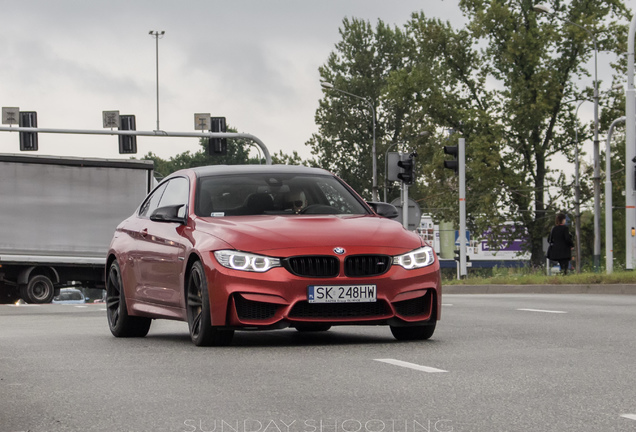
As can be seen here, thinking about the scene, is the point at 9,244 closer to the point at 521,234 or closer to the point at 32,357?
the point at 32,357

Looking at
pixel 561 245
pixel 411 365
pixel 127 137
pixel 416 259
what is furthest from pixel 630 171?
pixel 411 365

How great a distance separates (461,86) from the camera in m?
54.7

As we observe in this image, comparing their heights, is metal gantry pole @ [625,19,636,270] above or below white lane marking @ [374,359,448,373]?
above

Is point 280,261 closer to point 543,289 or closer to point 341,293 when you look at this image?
point 341,293

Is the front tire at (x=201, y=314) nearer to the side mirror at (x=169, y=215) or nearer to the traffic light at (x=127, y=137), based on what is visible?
the side mirror at (x=169, y=215)

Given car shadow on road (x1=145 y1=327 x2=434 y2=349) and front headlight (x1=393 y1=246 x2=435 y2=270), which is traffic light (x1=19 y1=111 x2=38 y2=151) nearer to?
car shadow on road (x1=145 y1=327 x2=434 y2=349)

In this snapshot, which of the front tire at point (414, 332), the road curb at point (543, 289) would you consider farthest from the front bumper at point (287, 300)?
the road curb at point (543, 289)

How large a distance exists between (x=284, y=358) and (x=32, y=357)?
1987mm

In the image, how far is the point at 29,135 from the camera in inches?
1630

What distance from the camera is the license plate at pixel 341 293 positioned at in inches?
386

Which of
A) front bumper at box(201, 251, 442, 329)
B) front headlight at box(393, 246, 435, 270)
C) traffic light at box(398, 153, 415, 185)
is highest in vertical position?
traffic light at box(398, 153, 415, 185)

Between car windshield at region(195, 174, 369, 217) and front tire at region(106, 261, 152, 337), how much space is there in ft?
4.97

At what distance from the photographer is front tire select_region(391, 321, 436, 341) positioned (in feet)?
34.4

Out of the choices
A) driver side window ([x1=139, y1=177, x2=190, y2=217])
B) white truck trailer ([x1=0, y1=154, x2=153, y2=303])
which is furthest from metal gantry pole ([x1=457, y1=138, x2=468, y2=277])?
driver side window ([x1=139, y1=177, x2=190, y2=217])
